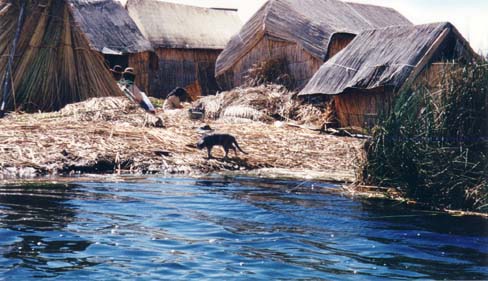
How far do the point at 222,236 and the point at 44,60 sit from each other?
1069 centimetres

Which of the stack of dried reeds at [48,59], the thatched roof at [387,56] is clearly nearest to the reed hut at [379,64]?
the thatched roof at [387,56]

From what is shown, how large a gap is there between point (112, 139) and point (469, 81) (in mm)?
6359

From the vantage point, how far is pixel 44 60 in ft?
59.1

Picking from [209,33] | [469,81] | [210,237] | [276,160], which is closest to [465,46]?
[276,160]

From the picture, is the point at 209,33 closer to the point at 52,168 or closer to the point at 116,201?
the point at 52,168

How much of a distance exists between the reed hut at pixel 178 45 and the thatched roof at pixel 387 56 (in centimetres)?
1393

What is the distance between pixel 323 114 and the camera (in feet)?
64.5

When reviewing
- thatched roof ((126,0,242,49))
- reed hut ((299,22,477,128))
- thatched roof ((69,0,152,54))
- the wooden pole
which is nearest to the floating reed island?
the wooden pole

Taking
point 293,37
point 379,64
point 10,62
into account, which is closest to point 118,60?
point 293,37

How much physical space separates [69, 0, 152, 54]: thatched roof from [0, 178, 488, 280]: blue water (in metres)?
16.7

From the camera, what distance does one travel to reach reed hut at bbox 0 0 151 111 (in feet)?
58.2

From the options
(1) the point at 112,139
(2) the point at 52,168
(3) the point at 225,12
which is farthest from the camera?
(3) the point at 225,12

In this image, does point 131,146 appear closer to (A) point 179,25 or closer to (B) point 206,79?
(B) point 206,79

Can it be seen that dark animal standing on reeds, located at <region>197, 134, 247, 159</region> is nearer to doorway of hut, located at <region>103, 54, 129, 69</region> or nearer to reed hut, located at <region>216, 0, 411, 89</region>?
→ reed hut, located at <region>216, 0, 411, 89</region>
